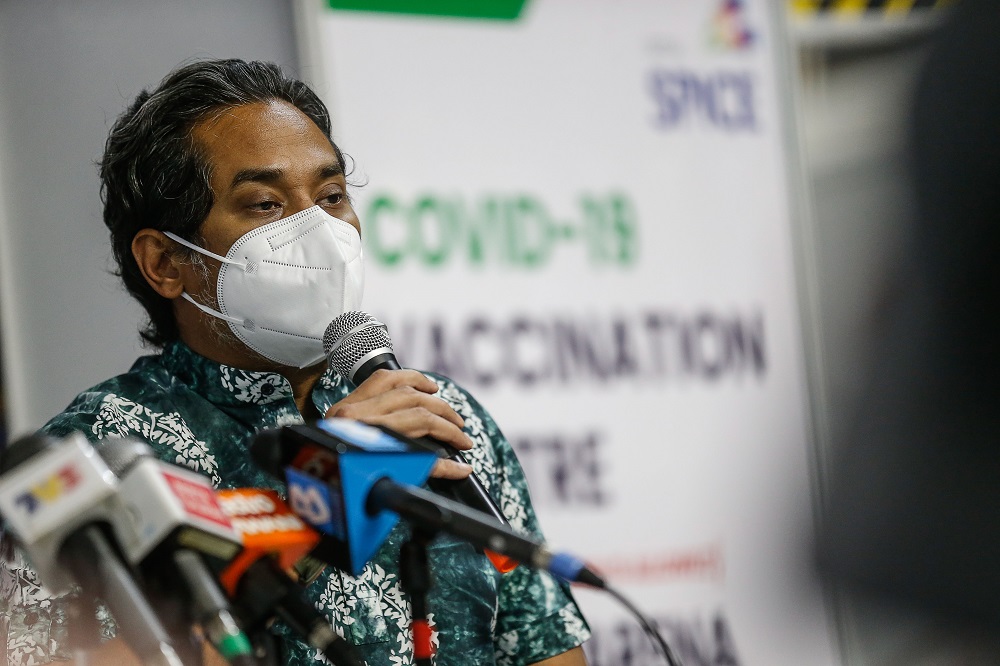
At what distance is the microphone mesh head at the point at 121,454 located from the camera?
50.6 inches

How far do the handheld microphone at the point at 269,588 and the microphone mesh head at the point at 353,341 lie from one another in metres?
0.52

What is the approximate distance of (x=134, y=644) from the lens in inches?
45.6

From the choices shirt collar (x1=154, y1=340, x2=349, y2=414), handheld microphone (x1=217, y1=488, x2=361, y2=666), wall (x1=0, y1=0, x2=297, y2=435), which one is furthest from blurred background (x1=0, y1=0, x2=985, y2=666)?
handheld microphone (x1=217, y1=488, x2=361, y2=666)

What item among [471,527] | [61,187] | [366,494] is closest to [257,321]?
[366,494]

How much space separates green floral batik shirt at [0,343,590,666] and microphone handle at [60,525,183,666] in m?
0.72

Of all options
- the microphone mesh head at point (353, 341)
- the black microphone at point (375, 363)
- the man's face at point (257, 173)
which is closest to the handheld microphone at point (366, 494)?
the black microphone at point (375, 363)

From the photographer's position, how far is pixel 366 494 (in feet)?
4.66

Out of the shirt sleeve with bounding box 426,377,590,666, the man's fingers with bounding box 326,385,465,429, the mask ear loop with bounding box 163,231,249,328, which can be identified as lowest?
Answer: the shirt sleeve with bounding box 426,377,590,666

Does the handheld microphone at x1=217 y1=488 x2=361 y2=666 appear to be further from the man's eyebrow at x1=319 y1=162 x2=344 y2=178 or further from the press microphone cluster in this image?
the man's eyebrow at x1=319 y1=162 x2=344 y2=178

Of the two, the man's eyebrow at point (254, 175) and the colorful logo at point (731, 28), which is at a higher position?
the colorful logo at point (731, 28)

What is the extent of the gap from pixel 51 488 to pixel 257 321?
100 centimetres

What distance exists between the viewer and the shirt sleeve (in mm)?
2207

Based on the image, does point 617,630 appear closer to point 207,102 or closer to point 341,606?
point 341,606

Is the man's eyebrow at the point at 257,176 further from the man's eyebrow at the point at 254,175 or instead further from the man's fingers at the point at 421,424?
the man's fingers at the point at 421,424
